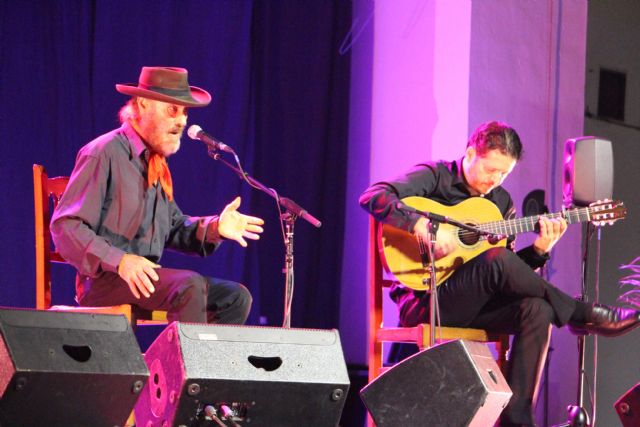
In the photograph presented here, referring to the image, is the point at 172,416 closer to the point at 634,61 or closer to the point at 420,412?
the point at 420,412

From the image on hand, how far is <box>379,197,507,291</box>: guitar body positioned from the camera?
3754 mm

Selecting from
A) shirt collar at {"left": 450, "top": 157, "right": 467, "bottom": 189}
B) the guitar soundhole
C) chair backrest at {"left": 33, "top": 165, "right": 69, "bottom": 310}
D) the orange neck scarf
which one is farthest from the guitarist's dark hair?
chair backrest at {"left": 33, "top": 165, "right": 69, "bottom": 310}

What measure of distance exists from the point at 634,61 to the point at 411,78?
202cm

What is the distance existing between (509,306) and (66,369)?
2.07 meters

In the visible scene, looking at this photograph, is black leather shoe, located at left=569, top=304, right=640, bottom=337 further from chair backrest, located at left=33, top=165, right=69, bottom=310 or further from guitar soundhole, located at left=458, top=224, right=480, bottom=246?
chair backrest, located at left=33, top=165, right=69, bottom=310

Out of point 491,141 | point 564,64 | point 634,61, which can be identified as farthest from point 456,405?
point 634,61

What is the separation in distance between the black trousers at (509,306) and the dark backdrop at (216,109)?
4.19 ft

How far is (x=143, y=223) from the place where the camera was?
3449 mm

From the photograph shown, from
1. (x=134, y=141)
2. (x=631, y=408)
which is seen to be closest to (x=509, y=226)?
(x=631, y=408)

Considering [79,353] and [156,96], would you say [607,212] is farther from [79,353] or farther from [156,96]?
[79,353]

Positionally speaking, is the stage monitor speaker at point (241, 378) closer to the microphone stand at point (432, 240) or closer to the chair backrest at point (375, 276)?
the microphone stand at point (432, 240)

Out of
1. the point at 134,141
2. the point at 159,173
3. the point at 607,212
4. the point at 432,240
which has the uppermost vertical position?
the point at 134,141

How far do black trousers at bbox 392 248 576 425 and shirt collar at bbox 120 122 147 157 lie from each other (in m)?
1.32

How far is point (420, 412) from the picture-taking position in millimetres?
2773
